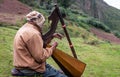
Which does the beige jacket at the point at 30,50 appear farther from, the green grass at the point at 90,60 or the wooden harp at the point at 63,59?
the green grass at the point at 90,60

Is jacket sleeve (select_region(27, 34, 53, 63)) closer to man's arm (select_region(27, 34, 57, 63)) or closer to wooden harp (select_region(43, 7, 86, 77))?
man's arm (select_region(27, 34, 57, 63))

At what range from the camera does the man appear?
23.1 ft

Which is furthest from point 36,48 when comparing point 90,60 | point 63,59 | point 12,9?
point 12,9

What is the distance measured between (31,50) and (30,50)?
0.10 ft

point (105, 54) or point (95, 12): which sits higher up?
point (105, 54)

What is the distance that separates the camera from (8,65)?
30.7 ft

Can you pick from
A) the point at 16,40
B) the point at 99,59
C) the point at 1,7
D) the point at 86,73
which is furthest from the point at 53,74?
the point at 1,7

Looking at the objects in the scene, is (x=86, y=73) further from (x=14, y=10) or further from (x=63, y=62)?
(x=14, y=10)

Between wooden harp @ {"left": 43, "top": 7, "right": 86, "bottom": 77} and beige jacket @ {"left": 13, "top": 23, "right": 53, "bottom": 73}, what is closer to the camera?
beige jacket @ {"left": 13, "top": 23, "right": 53, "bottom": 73}

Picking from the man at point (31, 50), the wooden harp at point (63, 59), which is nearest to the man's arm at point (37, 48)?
the man at point (31, 50)

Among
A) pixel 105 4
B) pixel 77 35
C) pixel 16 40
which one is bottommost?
Result: pixel 105 4

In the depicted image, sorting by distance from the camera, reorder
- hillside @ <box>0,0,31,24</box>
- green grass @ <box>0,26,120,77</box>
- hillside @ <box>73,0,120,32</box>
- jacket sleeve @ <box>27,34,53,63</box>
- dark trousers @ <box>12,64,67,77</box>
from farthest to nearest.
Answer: hillside @ <box>73,0,120,32</box> < hillside @ <box>0,0,31,24</box> < green grass @ <box>0,26,120,77</box> < dark trousers @ <box>12,64,67,77</box> < jacket sleeve @ <box>27,34,53,63</box>

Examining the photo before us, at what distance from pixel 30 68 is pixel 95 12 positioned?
272ft

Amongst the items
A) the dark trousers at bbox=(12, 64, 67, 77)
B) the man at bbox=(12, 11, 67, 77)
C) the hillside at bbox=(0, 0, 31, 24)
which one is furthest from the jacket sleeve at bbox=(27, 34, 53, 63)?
the hillside at bbox=(0, 0, 31, 24)
